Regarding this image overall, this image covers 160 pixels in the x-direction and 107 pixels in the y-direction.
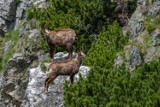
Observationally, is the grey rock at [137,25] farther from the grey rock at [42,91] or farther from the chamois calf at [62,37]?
the grey rock at [42,91]

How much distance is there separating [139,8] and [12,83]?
7414 millimetres

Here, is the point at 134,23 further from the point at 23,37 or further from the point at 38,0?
the point at 38,0

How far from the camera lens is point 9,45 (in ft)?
84.8

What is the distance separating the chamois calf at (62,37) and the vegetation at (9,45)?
529 centimetres

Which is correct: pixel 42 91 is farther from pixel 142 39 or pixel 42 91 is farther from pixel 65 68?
pixel 142 39

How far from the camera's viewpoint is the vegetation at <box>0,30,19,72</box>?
24350 mm

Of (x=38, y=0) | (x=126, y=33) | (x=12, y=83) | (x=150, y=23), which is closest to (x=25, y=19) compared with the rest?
(x=38, y=0)

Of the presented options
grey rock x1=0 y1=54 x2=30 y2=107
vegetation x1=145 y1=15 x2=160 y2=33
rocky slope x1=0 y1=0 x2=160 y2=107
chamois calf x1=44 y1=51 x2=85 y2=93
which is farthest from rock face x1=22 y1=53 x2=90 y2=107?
grey rock x1=0 y1=54 x2=30 y2=107

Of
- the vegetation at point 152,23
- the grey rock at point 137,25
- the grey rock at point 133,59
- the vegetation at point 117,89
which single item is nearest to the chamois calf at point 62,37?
the vegetation at point 117,89

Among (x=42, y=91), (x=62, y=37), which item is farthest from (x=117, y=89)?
(x=62, y=37)

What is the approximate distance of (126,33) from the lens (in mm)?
20203

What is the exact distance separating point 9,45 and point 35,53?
12.2ft

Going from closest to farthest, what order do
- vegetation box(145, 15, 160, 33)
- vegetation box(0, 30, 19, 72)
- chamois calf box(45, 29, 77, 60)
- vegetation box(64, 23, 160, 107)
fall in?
1. vegetation box(64, 23, 160, 107)
2. vegetation box(145, 15, 160, 33)
3. chamois calf box(45, 29, 77, 60)
4. vegetation box(0, 30, 19, 72)

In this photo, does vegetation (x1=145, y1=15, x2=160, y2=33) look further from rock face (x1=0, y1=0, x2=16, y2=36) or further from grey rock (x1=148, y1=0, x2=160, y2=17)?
rock face (x1=0, y1=0, x2=16, y2=36)
